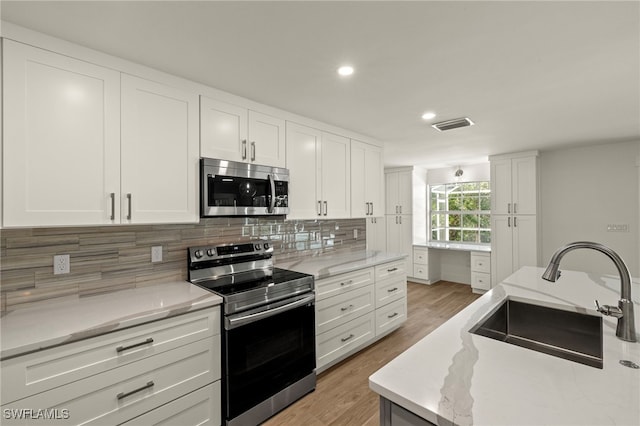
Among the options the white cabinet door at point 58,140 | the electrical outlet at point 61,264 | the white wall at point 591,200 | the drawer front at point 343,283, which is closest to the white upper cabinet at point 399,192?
the white wall at point 591,200

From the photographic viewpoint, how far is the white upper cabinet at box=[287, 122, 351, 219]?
274 centimetres

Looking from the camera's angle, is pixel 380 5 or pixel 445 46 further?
pixel 445 46

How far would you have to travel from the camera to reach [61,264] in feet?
5.82

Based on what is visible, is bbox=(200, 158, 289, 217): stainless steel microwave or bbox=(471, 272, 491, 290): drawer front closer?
bbox=(200, 158, 289, 217): stainless steel microwave

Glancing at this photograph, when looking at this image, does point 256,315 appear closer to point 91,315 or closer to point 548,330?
point 91,315

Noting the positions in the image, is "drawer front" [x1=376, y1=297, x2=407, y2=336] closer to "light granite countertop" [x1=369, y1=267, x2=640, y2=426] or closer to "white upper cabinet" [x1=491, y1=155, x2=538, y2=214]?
"light granite countertop" [x1=369, y1=267, x2=640, y2=426]

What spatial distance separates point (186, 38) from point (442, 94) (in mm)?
1837

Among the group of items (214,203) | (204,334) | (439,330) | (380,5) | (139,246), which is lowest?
(204,334)

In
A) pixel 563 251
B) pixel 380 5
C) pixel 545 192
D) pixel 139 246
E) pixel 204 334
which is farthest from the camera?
pixel 545 192

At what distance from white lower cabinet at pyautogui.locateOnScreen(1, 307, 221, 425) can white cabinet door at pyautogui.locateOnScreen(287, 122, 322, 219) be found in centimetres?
128

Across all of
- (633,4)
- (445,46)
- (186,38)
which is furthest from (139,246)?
(633,4)

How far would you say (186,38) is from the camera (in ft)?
5.09

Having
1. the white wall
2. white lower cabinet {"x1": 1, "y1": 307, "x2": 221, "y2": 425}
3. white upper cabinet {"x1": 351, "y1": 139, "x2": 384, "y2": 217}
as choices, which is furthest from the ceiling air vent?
white lower cabinet {"x1": 1, "y1": 307, "x2": 221, "y2": 425}

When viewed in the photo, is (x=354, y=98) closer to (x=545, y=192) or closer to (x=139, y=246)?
(x=139, y=246)
